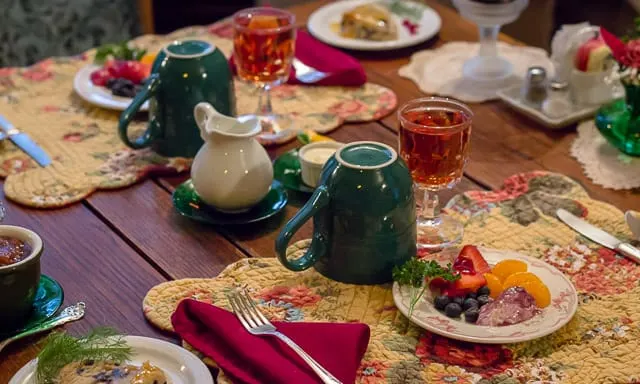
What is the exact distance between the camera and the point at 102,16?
118 inches

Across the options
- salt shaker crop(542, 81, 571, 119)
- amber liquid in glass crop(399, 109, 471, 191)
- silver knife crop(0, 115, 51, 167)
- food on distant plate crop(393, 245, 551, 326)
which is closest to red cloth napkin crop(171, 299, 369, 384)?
food on distant plate crop(393, 245, 551, 326)

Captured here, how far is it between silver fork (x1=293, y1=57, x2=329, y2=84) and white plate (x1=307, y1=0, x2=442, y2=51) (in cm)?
11

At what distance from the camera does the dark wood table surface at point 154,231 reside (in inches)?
48.6

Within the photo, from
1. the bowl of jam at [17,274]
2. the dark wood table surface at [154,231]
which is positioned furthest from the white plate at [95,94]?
the bowl of jam at [17,274]

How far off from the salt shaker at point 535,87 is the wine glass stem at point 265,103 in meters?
0.46

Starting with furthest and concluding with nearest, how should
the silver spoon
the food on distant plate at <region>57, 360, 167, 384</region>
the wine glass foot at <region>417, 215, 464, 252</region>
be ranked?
the wine glass foot at <region>417, 215, 464, 252</region> < the silver spoon < the food on distant plate at <region>57, 360, 167, 384</region>

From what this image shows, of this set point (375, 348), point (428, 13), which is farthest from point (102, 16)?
point (375, 348)

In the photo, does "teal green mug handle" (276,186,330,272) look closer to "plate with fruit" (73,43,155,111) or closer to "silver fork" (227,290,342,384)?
"silver fork" (227,290,342,384)

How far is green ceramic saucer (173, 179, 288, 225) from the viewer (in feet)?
4.61

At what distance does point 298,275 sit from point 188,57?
0.45m

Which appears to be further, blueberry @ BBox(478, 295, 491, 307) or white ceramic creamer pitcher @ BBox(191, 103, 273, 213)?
white ceramic creamer pitcher @ BBox(191, 103, 273, 213)

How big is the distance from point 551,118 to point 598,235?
39 cm

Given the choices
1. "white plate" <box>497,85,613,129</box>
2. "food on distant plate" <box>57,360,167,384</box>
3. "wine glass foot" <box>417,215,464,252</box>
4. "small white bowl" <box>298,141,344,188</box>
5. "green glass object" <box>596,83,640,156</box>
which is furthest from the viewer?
"white plate" <box>497,85,613,129</box>

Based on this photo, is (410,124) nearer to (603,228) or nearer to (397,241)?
(397,241)
